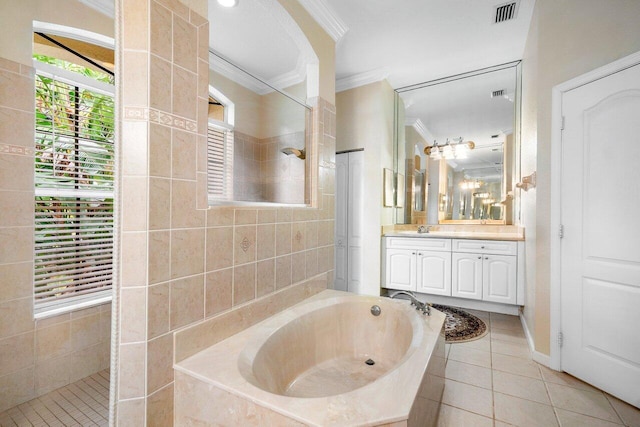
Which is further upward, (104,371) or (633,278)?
(633,278)

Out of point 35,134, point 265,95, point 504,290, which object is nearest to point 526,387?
point 504,290

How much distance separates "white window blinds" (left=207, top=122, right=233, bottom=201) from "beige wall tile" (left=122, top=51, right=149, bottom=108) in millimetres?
329

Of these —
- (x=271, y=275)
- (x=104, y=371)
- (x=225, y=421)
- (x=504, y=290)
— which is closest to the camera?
(x=225, y=421)

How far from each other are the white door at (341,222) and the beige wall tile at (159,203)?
2635 mm

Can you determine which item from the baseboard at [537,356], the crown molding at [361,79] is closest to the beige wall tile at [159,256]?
the baseboard at [537,356]

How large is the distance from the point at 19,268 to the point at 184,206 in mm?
1209

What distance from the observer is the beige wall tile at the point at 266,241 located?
1.69 m

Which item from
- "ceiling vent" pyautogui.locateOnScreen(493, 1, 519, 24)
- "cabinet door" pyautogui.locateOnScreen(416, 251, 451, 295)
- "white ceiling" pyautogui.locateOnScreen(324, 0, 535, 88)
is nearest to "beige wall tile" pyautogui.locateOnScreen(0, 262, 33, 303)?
"white ceiling" pyautogui.locateOnScreen(324, 0, 535, 88)

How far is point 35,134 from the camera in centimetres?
168

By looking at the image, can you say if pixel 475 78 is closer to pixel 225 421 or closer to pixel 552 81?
pixel 552 81

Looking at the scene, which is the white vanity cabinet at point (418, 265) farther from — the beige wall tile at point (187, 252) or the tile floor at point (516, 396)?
the beige wall tile at point (187, 252)

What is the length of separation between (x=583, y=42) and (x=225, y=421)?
2.89 metres

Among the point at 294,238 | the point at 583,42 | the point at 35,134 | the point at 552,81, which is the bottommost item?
the point at 294,238

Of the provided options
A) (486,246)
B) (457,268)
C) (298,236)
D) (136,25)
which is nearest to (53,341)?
(298,236)
